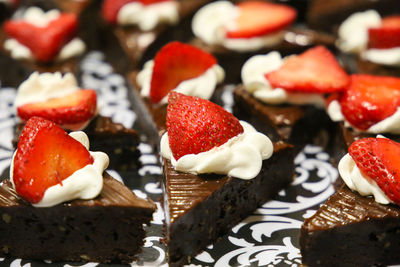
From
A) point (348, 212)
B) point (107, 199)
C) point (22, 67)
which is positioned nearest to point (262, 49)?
point (22, 67)

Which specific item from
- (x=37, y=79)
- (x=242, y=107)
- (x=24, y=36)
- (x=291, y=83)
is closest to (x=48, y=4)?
(x=24, y=36)

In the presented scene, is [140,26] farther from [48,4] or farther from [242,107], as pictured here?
[242,107]

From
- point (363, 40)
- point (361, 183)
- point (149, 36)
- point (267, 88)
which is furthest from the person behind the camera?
point (149, 36)

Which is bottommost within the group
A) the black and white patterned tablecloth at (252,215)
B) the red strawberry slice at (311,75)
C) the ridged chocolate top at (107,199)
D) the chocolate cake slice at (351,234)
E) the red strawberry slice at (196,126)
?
the black and white patterned tablecloth at (252,215)

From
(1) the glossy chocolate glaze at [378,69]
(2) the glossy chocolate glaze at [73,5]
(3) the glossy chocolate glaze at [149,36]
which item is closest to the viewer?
(1) the glossy chocolate glaze at [378,69]

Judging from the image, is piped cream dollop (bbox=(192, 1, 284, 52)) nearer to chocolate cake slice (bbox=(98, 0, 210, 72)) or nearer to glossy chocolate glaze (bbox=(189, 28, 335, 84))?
glossy chocolate glaze (bbox=(189, 28, 335, 84))

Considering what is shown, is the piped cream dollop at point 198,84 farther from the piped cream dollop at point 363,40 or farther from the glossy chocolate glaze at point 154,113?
the piped cream dollop at point 363,40

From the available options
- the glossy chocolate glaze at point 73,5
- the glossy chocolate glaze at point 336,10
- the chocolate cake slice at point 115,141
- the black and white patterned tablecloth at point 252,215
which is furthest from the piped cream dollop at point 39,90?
the glossy chocolate glaze at point 336,10

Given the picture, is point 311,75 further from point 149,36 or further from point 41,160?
point 41,160
